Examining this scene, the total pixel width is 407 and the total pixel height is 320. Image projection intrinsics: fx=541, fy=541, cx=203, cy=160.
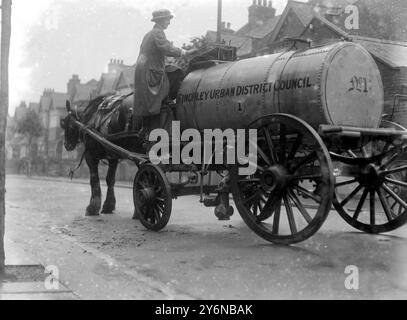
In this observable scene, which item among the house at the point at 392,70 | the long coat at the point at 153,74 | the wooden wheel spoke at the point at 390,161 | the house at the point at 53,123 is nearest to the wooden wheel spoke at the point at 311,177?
the wooden wheel spoke at the point at 390,161

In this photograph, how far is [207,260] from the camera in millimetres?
6004

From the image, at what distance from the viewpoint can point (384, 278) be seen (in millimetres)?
5023

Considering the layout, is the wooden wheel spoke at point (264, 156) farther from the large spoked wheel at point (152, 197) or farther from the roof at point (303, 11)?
the roof at point (303, 11)

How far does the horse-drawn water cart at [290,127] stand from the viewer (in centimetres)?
605

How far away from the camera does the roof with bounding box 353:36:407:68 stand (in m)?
17.5

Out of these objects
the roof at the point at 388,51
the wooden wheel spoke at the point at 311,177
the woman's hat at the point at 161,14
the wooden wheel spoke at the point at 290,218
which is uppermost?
Answer: the roof at the point at 388,51

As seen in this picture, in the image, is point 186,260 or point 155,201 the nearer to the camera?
point 186,260

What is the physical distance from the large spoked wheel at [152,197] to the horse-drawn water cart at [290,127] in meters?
0.02
